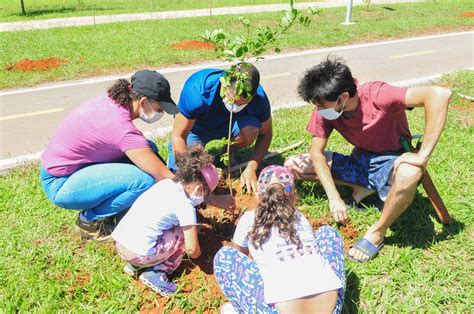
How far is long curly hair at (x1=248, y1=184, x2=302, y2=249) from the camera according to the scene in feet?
7.14

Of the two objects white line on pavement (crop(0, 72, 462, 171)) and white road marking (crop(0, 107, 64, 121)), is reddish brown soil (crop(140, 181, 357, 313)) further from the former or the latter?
white road marking (crop(0, 107, 64, 121))

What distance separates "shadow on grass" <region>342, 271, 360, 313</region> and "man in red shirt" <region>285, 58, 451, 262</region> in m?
0.17

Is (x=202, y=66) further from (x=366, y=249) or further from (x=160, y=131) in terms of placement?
(x=366, y=249)

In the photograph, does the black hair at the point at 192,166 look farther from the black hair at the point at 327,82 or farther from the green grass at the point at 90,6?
the green grass at the point at 90,6

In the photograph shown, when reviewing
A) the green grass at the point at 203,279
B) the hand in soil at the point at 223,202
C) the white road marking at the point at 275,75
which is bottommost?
the green grass at the point at 203,279

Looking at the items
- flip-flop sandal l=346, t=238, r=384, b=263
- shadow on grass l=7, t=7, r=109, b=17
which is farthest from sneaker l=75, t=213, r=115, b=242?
shadow on grass l=7, t=7, r=109, b=17

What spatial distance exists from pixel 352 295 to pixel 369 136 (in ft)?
3.85

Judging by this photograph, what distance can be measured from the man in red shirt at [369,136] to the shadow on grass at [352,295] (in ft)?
0.56

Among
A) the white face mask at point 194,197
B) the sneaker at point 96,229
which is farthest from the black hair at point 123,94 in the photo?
the sneaker at point 96,229

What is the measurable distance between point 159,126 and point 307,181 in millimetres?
2483

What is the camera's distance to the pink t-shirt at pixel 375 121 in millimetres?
3061

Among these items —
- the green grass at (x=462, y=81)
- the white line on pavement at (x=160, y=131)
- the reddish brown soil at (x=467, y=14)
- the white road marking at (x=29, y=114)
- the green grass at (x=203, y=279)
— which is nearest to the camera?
the green grass at (x=203, y=279)

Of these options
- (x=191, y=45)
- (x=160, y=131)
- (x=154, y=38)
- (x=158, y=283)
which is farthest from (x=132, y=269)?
(x=154, y=38)

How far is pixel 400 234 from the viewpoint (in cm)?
326
